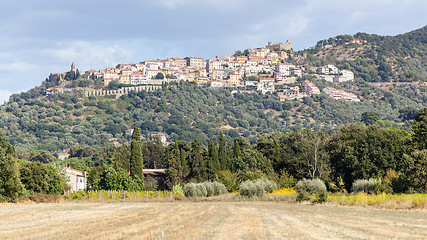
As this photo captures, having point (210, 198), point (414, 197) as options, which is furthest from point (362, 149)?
point (414, 197)

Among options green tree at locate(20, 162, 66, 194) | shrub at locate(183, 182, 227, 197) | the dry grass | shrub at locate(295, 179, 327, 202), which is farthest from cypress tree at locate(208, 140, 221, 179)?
the dry grass

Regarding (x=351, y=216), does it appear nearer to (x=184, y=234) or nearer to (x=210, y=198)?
(x=184, y=234)

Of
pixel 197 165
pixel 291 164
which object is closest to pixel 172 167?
pixel 197 165

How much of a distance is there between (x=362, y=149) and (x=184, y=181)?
114 feet

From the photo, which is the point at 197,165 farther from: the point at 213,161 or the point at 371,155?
the point at 371,155

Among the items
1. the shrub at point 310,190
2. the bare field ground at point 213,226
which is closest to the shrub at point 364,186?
the shrub at point 310,190

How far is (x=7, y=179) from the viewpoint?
41.7 m

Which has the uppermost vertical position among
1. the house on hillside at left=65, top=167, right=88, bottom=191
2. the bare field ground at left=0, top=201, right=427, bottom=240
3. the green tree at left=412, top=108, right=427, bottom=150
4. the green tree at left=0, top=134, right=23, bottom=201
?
the green tree at left=412, top=108, right=427, bottom=150

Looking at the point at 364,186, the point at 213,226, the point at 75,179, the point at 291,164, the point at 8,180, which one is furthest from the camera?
the point at 75,179

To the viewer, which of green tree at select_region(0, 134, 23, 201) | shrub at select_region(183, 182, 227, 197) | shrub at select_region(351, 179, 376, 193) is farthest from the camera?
shrub at select_region(183, 182, 227, 197)

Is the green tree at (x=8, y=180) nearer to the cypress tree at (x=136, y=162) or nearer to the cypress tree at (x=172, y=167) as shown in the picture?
the cypress tree at (x=136, y=162)

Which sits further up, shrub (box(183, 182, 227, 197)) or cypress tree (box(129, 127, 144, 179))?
cypress tree (box(129, 127, 144, 179))

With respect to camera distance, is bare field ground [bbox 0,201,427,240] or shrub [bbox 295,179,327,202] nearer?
bare field ground [bbox 0,201,427,240]

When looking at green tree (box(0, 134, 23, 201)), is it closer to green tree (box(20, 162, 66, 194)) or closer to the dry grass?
green tree (box(20, 162, 66, 194))
